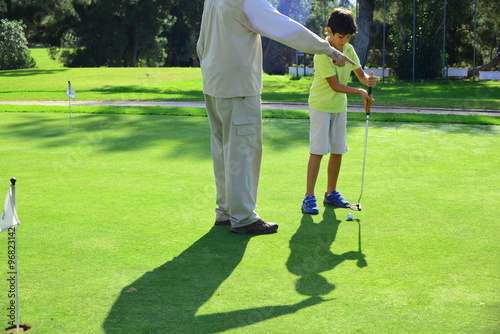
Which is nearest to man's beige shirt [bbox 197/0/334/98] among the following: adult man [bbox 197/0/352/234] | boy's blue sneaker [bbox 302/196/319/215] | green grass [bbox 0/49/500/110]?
adult man [bbox 197/0/352/234]

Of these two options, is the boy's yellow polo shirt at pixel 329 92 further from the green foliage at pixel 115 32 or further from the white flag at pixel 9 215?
the green foliage at pixel 115 32

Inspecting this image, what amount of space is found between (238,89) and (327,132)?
1231 millimetres

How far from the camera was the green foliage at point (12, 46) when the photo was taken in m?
40.2

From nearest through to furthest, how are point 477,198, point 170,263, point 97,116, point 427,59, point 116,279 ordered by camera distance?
point 116,279 < point 170,263 < point 477,198 < point 97,116 < point 427,59

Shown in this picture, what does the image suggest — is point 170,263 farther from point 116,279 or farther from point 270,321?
point 270,321

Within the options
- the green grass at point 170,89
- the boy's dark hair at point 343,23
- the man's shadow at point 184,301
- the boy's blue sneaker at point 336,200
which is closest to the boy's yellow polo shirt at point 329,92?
the boy's dark hair at point 343,23

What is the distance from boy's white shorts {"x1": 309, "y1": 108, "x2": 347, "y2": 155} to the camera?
586 centimetres

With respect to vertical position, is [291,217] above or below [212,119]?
below

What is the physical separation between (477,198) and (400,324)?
3.05 metres

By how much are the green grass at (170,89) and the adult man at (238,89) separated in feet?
42.3

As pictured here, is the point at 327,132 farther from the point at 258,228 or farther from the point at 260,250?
the point at 260,250

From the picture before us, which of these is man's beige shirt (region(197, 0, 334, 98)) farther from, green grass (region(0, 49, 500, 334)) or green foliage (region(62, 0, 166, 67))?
green foliage (region(62, 0, 166, 67))

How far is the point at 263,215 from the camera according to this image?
5457 millimetres

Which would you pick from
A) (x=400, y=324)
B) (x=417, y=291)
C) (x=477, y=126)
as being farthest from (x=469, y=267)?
(x=477, y=126)
